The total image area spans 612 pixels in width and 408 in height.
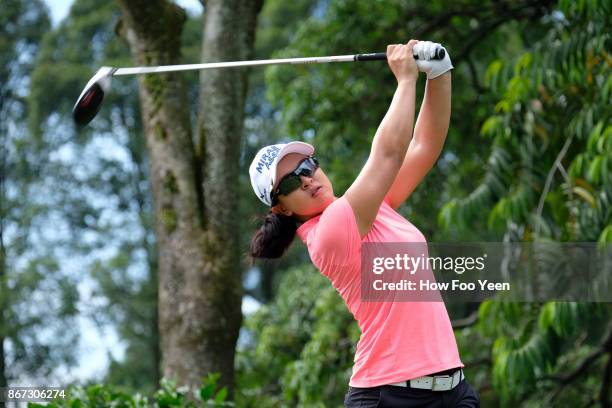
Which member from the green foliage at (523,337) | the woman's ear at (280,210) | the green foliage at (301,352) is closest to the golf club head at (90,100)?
the woman's ear at (280,210)

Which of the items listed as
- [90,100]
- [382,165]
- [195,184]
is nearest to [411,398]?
[382,165]

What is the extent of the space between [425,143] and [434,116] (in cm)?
8

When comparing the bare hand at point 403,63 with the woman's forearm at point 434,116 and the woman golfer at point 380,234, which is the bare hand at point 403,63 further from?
the woman's forearm at point 434,116

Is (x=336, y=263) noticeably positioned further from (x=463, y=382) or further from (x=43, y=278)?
(x=43, y=278)

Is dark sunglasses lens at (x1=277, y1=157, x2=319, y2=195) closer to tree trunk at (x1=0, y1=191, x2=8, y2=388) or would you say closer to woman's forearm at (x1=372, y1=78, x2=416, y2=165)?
woman's forearm at (x1=372, y1=78, x2=416, y2=165)

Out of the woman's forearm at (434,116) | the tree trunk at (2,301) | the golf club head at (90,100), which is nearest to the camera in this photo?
the woman's forearm at (434,116)

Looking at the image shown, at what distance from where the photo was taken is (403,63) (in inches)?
101

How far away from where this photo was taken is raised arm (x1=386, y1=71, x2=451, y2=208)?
9.34ft

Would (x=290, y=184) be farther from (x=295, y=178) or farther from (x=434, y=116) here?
(x=434, y=116)

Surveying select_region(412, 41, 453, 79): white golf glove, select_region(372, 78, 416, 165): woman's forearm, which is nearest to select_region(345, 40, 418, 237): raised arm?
select_region(372, 78, 416, 165): woman's forearm

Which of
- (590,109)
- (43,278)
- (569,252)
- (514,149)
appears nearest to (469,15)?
(514,149)

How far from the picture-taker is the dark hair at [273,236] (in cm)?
282

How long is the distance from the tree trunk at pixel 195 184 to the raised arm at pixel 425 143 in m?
2.69

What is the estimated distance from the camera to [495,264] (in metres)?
4.61
